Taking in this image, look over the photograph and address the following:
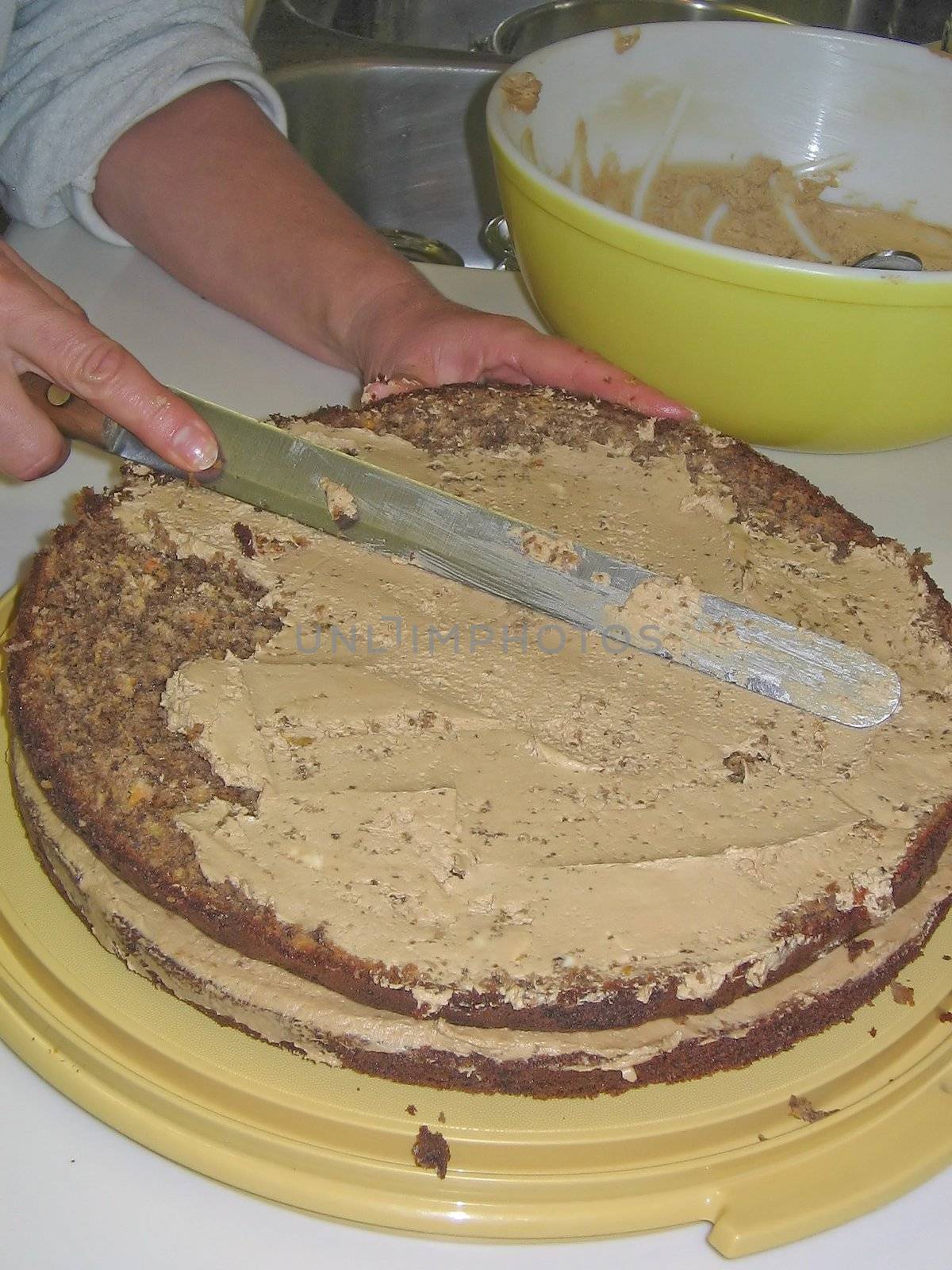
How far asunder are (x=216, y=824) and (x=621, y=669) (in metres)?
0.45

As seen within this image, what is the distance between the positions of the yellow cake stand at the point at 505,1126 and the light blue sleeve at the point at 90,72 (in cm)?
148

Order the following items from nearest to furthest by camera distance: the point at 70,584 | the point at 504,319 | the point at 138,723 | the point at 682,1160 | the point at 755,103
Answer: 1. the point at 682,1160
2. the point at 138,723
3. the point at 70,584
4. the point at 504,319
5. the point at 755,103

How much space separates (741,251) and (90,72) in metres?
1.18

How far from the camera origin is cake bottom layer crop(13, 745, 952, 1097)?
3.45ft

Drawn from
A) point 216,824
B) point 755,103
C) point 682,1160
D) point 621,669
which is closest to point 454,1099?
point 682,1160

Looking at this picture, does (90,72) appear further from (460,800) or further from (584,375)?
(460,800)

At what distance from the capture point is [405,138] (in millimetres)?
2666

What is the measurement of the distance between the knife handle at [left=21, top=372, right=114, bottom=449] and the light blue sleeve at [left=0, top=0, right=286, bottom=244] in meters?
0.82

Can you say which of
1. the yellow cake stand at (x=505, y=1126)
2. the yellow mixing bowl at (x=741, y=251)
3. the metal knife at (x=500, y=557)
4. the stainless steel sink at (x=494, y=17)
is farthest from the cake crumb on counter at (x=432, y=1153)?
the stainless steel sink at (x=494, y=17)

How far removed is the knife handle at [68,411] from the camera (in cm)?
138

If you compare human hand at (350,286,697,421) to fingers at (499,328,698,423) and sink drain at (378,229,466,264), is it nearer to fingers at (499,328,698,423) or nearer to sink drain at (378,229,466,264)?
fingers at (499,328,698,423)

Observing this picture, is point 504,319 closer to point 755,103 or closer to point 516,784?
point 755,103

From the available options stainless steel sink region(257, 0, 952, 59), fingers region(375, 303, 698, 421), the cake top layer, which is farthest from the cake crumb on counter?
stainless steel sink region(257, 0, 952, 59)

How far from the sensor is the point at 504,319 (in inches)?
70.9
